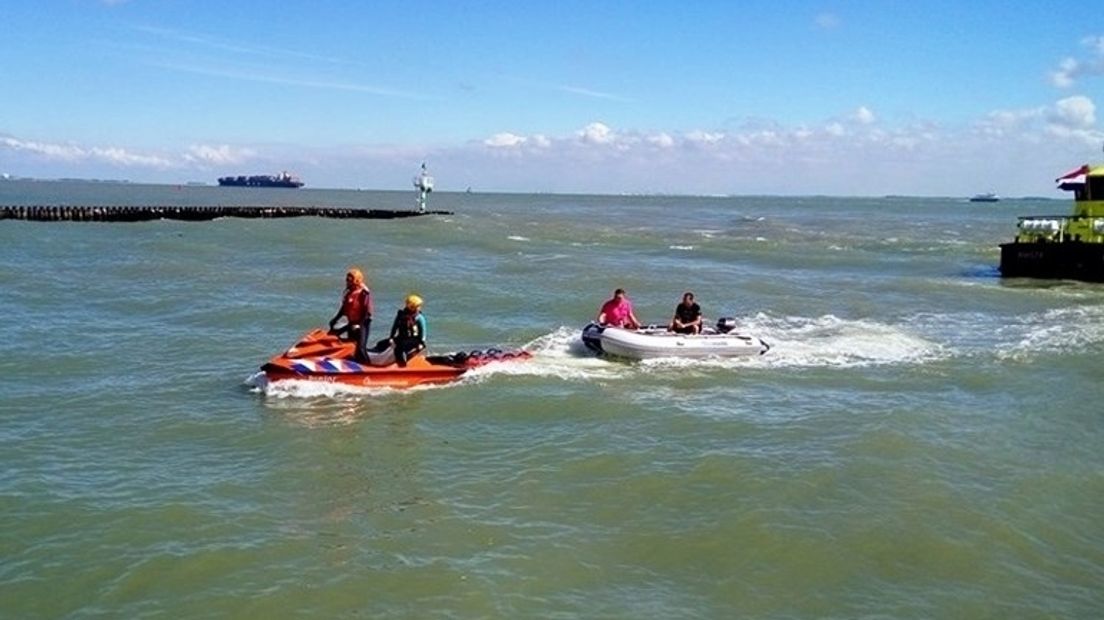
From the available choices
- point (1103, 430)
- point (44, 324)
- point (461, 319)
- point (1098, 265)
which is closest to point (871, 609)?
point (1103, 430)

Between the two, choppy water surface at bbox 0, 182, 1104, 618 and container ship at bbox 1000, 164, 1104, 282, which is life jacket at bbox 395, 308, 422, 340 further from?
container ship at bbox 1000, 164, 1104, 282

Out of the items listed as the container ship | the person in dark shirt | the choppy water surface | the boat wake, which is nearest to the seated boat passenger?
the boat wake

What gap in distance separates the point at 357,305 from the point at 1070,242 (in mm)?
30182

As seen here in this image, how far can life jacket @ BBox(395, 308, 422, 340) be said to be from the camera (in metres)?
15.4

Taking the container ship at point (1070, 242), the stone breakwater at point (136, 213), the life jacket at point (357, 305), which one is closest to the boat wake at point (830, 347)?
Result: the life jacket at point (357, 305)

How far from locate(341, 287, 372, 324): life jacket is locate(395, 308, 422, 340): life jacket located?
557mm

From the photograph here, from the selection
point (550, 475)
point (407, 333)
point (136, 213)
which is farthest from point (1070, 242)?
point (136, 213)

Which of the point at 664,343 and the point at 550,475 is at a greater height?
the point at 664,343

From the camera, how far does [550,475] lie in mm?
11500

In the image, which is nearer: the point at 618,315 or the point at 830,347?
the point at 618,315

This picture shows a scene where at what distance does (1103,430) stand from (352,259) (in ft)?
100

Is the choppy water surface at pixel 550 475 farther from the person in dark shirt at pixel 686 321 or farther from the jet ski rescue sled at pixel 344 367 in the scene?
the person in dark shirt at pixel 686 321

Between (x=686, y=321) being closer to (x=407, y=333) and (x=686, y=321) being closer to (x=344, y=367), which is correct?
(x=407, y=333)

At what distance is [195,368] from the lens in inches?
677
